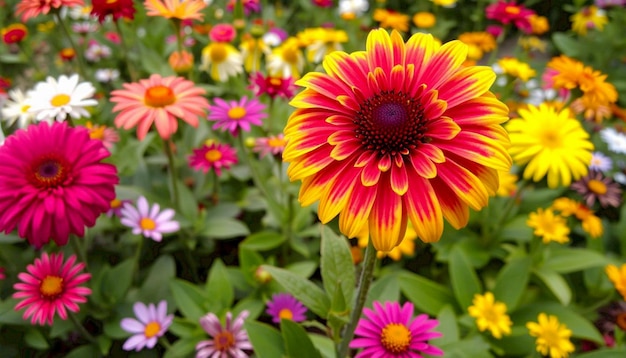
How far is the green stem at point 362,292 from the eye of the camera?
95 centimetres

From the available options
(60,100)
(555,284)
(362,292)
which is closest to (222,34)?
(60,100)

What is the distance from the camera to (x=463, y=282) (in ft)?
5.39

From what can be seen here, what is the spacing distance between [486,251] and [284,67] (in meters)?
1.37

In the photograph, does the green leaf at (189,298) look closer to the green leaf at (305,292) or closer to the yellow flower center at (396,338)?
the green leaf at (305,292)

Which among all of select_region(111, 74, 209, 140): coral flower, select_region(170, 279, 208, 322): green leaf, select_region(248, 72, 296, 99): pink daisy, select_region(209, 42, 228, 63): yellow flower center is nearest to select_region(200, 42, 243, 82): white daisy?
select_region(209, 42, 228, 63): yellow flower center

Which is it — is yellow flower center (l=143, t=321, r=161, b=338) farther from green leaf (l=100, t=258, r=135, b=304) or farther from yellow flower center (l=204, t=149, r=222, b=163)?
yellow flower center (l=204, t=149, r=222, b=163)

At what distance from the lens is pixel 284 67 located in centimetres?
238

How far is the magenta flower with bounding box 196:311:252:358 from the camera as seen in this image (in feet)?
4.38

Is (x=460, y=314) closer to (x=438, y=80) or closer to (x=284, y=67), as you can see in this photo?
(x=438, y=80)

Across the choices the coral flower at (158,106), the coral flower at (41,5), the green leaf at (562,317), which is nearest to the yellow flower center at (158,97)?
the coral flower at (158,106)

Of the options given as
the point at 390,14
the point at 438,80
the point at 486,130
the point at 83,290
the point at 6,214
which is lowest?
the point at 83,290

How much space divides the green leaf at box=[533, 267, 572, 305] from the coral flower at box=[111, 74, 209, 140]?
140cm

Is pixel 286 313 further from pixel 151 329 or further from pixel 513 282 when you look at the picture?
pixel 513 282

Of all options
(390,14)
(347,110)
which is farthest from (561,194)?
(347,110)
